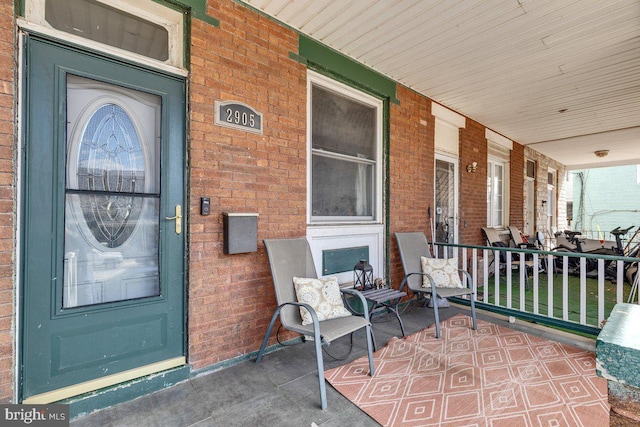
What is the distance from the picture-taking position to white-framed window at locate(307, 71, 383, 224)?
335 cm

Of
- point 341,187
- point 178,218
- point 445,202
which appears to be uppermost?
point 341,187

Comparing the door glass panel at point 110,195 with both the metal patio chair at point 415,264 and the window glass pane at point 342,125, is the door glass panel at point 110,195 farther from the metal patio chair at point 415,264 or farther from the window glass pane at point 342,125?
the metal patio chair at point 415,264

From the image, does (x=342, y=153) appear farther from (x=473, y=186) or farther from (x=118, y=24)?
(x=473, y=186)

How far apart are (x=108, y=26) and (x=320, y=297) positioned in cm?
250

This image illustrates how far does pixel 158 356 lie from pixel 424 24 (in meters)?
3.61

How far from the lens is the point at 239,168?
2.61 meters

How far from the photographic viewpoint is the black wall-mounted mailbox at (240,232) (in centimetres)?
245

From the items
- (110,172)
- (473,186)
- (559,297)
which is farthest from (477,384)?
(473,186)

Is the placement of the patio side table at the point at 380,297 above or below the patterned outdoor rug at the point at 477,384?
above

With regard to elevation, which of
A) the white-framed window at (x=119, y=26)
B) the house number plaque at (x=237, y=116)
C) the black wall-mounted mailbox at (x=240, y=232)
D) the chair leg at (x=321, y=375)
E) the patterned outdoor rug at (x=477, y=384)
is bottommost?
the patterned outdoor rug at (x=477, y=384)

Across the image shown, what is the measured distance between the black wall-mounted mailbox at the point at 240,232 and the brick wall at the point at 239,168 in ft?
0.28

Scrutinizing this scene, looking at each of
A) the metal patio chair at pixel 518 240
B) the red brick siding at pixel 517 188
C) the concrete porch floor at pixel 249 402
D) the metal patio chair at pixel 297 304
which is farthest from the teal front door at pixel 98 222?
the red brick siding at pixel 517 188

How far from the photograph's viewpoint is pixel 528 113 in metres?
5.27

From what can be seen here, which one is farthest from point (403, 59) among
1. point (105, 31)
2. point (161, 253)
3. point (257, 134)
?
point (161, 253)
